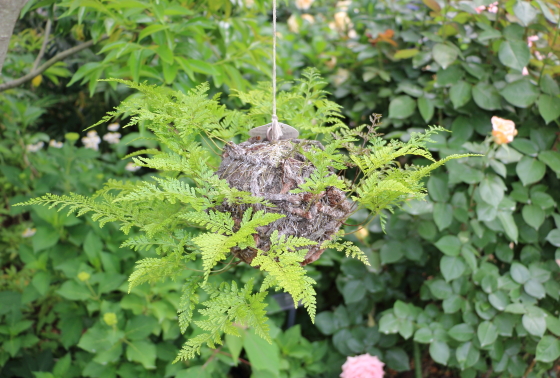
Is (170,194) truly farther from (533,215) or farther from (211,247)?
(533,215)

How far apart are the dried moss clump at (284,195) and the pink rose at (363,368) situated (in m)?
0.99

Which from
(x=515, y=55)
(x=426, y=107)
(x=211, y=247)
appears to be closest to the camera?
(x=211, y=247)

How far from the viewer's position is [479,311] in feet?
5.24

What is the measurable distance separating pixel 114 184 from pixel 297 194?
365 millimetres

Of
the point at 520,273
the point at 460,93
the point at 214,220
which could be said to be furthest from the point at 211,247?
the point at 520,273

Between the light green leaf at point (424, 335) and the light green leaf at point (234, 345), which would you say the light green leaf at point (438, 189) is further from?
the light green leaf at point (234, 345)

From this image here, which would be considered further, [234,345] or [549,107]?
[234,345]

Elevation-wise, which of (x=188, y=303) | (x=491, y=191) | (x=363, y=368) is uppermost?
(x=188, y=303)

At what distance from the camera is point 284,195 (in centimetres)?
77

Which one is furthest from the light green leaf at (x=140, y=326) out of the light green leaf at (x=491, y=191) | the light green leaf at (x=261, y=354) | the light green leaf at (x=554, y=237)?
the light green leaf at (x=554, y=237)

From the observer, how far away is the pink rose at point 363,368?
164 centimetres

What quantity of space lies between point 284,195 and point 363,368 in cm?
115

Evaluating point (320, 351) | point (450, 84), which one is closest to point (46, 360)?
point (320, 351)

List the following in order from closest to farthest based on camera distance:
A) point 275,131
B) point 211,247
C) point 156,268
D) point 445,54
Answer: point 211,247, point 156,268, point 275,131, point 445,54
